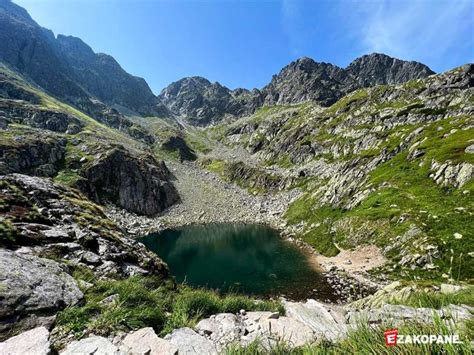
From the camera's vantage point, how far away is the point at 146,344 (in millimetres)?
6484

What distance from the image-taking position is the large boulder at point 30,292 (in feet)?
23.7

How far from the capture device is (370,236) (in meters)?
44.2

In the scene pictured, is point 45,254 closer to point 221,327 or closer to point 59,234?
point 59,234

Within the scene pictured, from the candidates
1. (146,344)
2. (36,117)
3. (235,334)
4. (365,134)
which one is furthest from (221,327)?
(36,117)

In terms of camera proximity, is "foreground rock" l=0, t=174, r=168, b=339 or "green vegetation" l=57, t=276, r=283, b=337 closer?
"green vegetation" l=57, t=276, r=283, b=337

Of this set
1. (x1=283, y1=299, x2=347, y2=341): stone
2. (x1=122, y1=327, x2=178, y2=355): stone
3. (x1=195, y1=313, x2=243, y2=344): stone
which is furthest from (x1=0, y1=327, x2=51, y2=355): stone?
(x1=283, y1=299, x2=347, y2=341): stone

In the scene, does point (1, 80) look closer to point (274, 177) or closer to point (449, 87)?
point (274, 177)

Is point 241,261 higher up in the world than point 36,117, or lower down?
lower down

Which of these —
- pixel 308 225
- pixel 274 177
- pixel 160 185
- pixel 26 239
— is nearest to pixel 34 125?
pixel 160 185

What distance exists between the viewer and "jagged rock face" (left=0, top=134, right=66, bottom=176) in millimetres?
85375

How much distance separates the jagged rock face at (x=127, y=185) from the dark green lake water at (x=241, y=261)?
91.8ft

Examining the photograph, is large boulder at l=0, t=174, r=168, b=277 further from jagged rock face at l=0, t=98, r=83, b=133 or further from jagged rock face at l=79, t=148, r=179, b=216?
jagged rock face at l=0, t=98, r=83, b=133

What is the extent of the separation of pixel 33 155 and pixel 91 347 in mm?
110023

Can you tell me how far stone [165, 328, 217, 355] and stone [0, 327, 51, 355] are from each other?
2.77 m
